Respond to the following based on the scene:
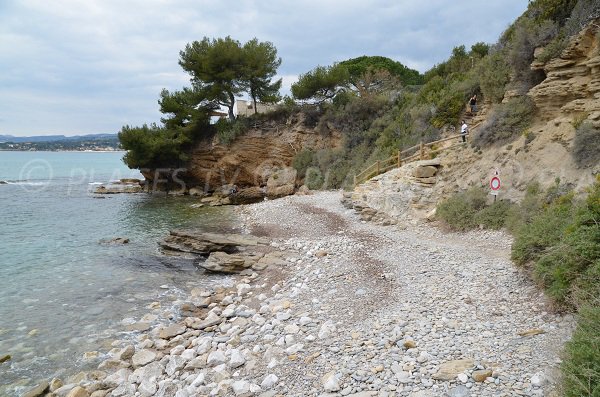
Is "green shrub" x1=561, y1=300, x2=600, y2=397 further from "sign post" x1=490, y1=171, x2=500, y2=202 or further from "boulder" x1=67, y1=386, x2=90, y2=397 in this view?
"sign post" x1=490, y1=171, x2=500, y2=202

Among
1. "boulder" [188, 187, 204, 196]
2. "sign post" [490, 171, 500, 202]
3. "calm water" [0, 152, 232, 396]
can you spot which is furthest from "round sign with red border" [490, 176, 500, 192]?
"boulder" [188, 187, 204, 196]

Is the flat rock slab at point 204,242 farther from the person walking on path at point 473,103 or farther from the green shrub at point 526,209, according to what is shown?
the person walking on path at point 473,103

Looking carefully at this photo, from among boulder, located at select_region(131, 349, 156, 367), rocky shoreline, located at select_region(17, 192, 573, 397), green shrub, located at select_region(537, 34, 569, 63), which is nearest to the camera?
rocky shoreline, located at select_region(17, 192, 573, 397)

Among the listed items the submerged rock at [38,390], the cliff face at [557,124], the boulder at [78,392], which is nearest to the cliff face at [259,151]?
the cliff face at [557,124]

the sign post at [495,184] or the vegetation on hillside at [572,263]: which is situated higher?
the sign post at [495,184]

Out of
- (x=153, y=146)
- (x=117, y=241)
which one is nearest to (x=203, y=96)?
(x=153, y=146)

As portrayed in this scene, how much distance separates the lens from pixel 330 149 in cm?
3378

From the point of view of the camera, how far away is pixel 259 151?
3609 centimetres

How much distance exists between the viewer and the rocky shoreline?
4.76m

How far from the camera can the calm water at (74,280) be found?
794cm

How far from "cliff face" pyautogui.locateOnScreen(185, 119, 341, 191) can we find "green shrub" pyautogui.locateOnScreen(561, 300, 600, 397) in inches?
1250

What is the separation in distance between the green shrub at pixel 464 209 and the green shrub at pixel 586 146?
3.00 meters

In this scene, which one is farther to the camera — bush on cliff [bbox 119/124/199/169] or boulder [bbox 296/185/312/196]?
bush on cliff [bbox 119/124/199/169]

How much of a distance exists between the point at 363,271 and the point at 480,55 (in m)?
24.9
